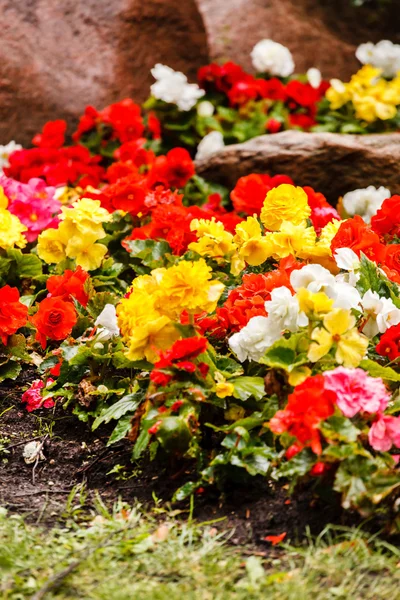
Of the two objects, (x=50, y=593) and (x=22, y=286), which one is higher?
(x=50, y=593)

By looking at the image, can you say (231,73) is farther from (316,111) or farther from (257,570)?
(257,570)

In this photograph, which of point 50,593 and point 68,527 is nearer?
point 50,593

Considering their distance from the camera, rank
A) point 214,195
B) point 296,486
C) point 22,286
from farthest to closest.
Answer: point 214,195
point 22,286
point 296,486

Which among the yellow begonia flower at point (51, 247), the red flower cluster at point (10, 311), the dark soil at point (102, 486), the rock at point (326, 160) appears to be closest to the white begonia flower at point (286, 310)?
the dark soil at point (102, 486)

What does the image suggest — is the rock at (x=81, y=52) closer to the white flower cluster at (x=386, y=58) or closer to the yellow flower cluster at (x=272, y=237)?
the white flower cluster at (x=386, y=58)

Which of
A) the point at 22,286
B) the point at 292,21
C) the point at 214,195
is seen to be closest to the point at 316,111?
the point at 292,21

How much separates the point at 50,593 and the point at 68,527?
1.13 ft

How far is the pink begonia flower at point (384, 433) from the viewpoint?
206 cm

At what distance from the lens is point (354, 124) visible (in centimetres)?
507

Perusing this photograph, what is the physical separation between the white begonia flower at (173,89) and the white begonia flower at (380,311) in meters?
2.79

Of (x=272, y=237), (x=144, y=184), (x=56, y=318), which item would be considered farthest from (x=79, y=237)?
(x=272, y=237)

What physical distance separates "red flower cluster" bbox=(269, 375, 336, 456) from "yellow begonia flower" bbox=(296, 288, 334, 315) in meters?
0.26

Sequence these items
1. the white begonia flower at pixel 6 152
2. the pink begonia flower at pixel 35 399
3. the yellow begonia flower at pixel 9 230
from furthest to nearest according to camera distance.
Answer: the white begonia flower at pixel 6 152, the yellow begonia flower at pixel 9 230, the pink begonia flower at pixel 35 399

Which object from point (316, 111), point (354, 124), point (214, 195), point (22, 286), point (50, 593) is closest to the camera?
point (50, 593)
